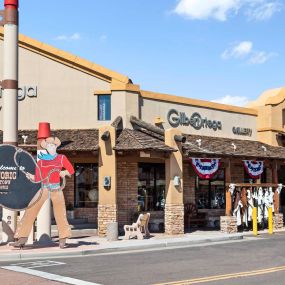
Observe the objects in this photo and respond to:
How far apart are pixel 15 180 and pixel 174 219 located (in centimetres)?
779

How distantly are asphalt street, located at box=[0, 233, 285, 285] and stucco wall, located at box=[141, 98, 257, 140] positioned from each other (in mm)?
9123

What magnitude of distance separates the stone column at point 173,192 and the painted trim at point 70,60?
3682mm

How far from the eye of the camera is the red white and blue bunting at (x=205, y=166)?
2377 centimetres

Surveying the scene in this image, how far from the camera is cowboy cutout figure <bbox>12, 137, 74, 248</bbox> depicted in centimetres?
1728

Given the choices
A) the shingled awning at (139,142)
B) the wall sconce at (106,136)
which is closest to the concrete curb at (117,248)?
the shingled awning at (139,142)

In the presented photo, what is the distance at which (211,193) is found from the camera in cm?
2850

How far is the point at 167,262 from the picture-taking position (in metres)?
14.3

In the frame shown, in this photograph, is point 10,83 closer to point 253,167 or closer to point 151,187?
point 151,187

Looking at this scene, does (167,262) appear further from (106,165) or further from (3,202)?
(106,165)

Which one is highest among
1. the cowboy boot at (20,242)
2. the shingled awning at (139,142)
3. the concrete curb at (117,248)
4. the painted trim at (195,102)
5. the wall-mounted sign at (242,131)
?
the painted trim at (195,102)

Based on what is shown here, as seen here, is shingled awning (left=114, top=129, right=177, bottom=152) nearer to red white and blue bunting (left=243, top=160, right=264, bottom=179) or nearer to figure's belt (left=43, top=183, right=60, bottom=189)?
figure's belt (left=43, top=183, right=60, bottom=189)

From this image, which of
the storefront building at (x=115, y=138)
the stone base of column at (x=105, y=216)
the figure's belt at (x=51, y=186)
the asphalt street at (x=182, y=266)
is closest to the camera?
the asphalt street at (x=182, y=266)

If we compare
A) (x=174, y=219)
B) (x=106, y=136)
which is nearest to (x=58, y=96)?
(x=106, y=136)

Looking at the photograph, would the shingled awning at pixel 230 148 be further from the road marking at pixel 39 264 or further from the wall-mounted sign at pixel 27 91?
the road marking at pixel 39 264
